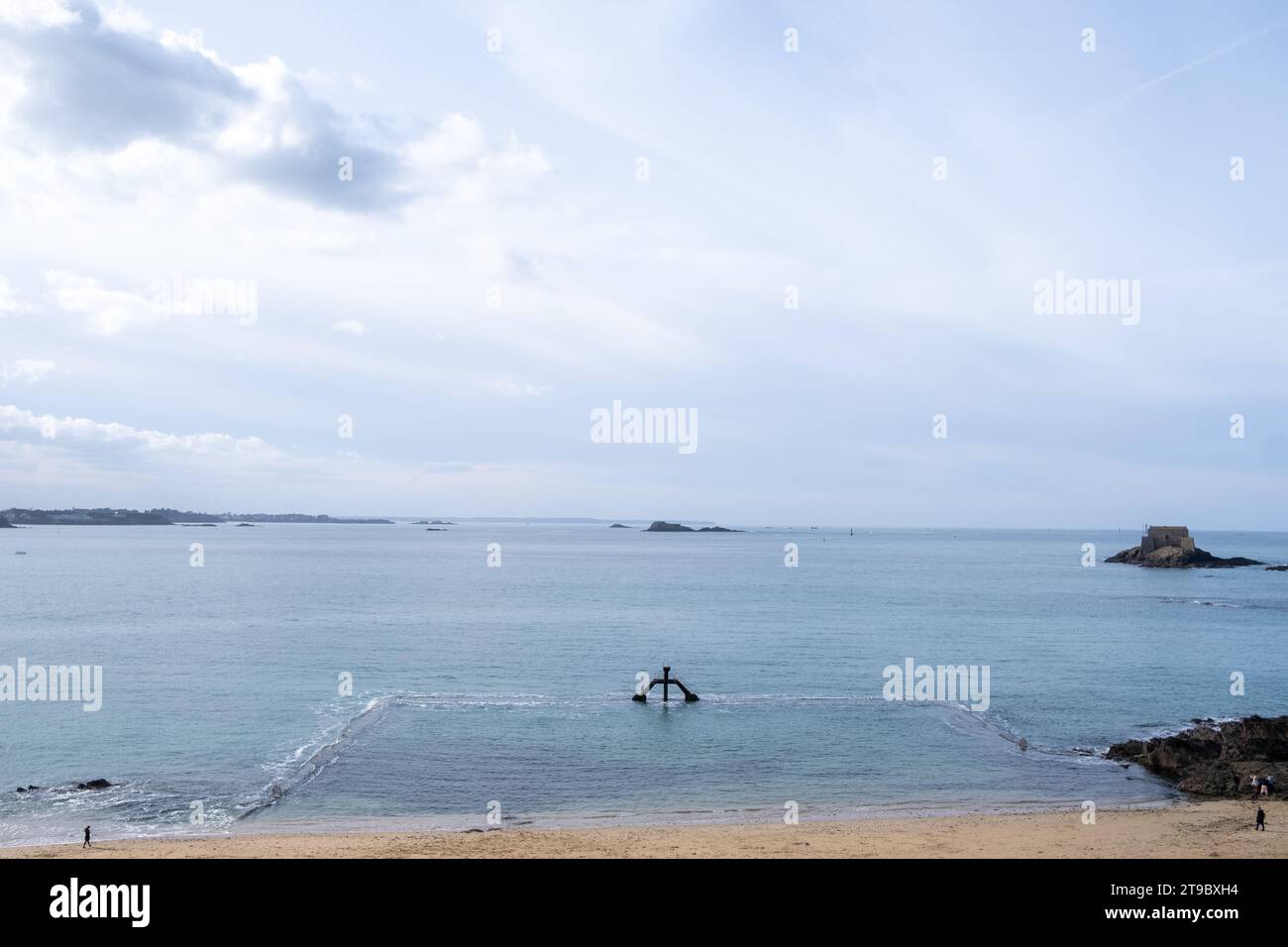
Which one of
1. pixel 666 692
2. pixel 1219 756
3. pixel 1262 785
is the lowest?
pixel 1219 756

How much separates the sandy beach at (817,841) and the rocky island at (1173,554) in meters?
170

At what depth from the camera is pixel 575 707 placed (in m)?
47.0

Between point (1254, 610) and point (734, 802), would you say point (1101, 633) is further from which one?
point (734, 802)

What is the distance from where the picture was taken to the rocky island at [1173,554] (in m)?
179

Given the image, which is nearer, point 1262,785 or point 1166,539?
point 1262,785

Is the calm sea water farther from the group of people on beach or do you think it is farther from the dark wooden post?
the group of people on beach

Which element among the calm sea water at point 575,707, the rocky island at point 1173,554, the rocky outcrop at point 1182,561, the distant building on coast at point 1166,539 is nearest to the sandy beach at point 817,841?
the calm sea water at point 575,707

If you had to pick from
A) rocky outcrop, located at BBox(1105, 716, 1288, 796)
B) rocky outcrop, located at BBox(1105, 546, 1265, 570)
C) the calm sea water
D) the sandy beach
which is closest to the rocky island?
rocky outcrop, located at BBox(1105, 546, 1265, 570)

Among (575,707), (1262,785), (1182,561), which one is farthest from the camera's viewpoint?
(1182,561)

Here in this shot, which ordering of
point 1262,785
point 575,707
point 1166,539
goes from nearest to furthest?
point 1262,785 → point 575,707 → point 1166,539

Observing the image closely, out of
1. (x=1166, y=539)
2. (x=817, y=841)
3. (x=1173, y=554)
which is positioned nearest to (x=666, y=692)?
(x=817, y=841)

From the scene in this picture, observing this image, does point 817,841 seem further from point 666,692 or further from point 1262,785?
point 666,692

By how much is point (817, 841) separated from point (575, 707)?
21.6 metres
